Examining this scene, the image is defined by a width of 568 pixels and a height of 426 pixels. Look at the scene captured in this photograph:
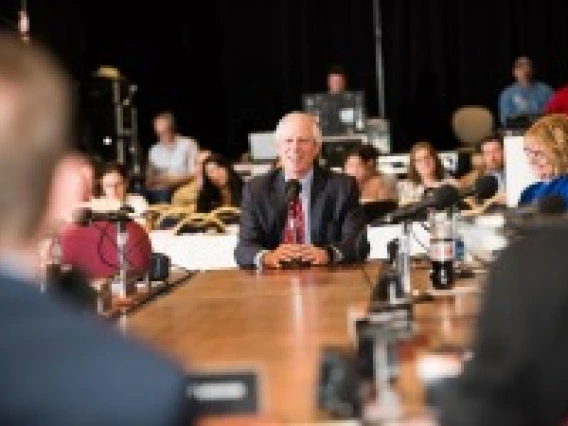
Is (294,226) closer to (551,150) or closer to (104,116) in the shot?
(551,150)

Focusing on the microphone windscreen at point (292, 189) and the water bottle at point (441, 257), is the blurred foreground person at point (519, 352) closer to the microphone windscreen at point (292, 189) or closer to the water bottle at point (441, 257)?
the water bottle at point (441, 257)

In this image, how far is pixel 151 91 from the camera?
13.2 meters

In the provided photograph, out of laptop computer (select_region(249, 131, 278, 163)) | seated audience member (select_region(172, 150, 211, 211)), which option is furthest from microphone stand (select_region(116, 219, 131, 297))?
laptop computer (select_region(249, 131, 278, 163))

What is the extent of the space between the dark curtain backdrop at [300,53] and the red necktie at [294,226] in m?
8.35

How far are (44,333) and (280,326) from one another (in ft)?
5.12

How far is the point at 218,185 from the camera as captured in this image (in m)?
8.70

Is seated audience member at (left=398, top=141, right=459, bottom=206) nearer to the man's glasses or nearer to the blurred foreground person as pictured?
the man's glasses

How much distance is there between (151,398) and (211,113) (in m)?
12.3

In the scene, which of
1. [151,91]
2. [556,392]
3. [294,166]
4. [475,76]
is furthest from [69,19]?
[556,392]

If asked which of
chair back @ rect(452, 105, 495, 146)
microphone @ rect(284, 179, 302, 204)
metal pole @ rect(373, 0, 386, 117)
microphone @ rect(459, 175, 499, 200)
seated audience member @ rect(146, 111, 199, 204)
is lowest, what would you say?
microphone @ rect(459, 175, 499, 200)

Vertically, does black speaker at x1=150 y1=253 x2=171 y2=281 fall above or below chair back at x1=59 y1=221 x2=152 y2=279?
below

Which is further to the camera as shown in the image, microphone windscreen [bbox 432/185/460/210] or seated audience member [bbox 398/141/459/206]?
A: seated audience member [bbox 398/141/459/206]

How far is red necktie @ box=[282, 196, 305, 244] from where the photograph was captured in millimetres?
4859

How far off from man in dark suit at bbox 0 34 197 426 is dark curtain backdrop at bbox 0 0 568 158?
38.4 ft
